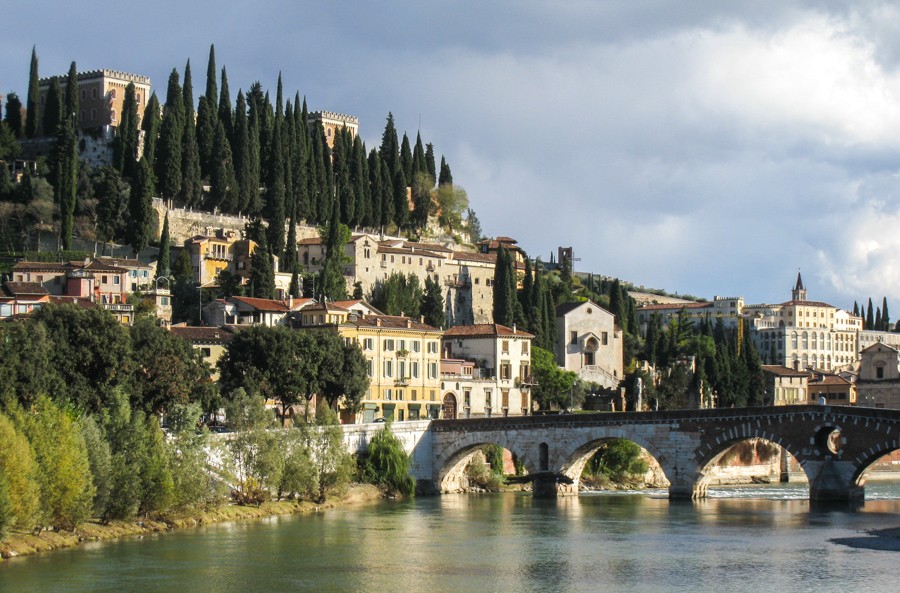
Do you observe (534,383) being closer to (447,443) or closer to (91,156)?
(447,443)

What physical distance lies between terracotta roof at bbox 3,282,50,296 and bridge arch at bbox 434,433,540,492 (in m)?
27.1

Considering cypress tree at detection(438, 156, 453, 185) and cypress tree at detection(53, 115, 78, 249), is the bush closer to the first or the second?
cypress tree at detection(53, 115, 78, 249)

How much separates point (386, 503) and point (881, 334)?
113674 millimetres

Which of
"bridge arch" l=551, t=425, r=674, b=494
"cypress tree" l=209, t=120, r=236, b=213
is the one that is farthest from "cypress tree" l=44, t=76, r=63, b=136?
"bridge arch" l=551, t=425, r=674, b=494

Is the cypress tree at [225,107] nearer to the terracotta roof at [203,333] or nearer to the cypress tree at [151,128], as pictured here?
the cypress tree at [151,128]

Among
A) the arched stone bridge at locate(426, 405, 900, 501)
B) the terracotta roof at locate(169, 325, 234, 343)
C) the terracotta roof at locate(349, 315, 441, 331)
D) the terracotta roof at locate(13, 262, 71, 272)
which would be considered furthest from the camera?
the terracotta roof at locate(13, 262, 71, 272)

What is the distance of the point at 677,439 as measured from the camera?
51.4 m

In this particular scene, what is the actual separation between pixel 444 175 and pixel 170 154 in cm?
3776

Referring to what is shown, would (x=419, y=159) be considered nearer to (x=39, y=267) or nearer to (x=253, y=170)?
(x=253, y=170)

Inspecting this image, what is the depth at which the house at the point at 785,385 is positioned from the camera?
101500 mm

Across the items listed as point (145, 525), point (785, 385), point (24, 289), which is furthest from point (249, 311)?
point (785, 385)

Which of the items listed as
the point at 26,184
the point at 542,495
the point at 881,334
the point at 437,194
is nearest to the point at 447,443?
the point at 542,495

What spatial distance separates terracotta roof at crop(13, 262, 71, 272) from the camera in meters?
74.8

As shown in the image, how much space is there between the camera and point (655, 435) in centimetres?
5191
